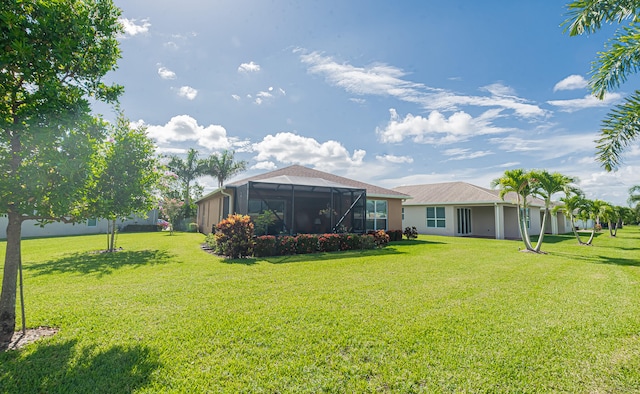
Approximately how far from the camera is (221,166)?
38156 millimetres

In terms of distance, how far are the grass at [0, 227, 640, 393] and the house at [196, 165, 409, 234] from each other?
7.01m

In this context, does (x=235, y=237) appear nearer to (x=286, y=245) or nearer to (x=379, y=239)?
(x=286, y=245)

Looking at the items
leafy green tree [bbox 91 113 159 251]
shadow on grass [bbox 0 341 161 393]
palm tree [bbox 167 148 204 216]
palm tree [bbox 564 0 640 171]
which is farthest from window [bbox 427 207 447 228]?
palm tree [bbox 167 148 204 216]

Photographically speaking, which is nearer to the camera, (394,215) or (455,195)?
(394,215)

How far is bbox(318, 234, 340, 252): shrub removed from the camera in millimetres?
11781

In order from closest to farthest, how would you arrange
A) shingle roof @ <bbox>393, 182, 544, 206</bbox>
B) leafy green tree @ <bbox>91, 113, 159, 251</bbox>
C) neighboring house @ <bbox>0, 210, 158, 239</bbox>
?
1. leafy green tree @ <bbox>91, 113, 159, 251</bbox>
2. neighboring house @ <bbox>0, 210, 158, 239</bbox>
3. shingle roof @ <bbox>393, 182, 544, 206</bbox>

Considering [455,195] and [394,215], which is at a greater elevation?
[455,195]

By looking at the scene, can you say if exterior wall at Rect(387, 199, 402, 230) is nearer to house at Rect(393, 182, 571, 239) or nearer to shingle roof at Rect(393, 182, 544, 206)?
house at Rect(393, 182, 571, 239)

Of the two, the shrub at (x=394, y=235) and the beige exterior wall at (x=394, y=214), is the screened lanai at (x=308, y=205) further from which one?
the beige exterior wall at (x=394, y=214)

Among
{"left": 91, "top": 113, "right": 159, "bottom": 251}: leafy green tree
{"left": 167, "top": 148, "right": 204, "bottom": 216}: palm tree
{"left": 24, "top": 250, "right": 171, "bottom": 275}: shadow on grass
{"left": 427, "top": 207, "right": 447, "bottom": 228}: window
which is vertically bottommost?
{"left": 24, "top": 250, "right": 171, "bottom": 275}: shadow on grass

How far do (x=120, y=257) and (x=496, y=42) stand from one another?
16.7 m

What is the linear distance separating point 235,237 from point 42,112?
7.05 meters

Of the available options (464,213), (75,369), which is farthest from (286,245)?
(464,213)

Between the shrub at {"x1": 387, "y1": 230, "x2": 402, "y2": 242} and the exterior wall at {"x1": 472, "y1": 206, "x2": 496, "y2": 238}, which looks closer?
the shrub at {"x1": 387, "y1": 230, "x2": 402, "y2": 242}
